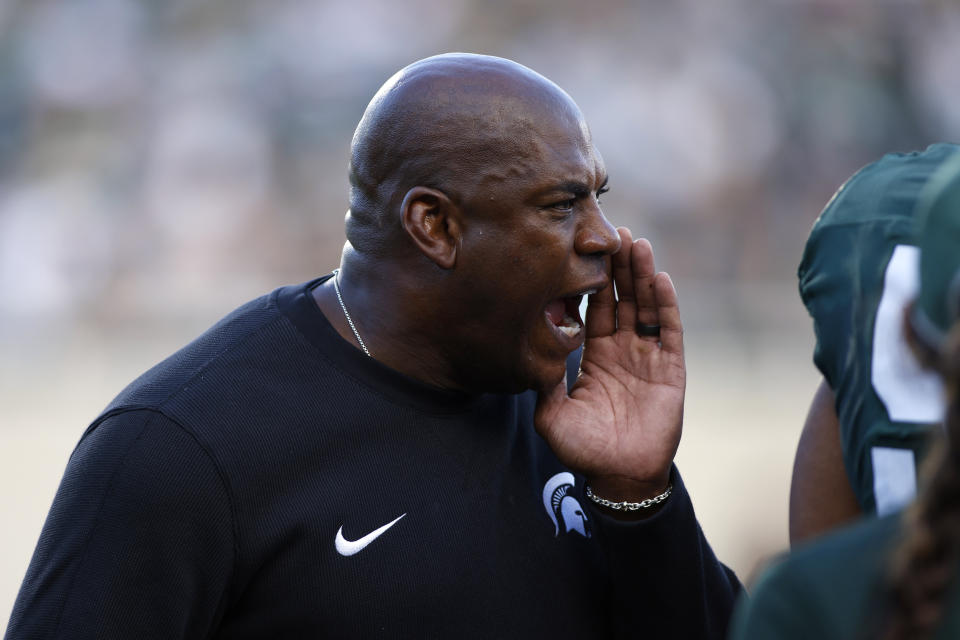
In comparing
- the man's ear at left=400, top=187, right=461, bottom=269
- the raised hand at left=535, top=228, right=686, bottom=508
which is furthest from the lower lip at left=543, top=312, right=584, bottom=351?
the man's ear at left=400, top=187, right=461, bottom=269

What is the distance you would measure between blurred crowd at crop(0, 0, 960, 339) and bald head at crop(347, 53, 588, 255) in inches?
268

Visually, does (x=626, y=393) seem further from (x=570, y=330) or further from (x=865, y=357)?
(x=865, y=357)

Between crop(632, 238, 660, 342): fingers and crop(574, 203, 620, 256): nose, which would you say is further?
crop(632, 238, 660, 342): fingers

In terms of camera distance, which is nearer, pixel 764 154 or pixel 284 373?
pixel 284 373

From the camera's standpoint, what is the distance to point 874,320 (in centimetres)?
141

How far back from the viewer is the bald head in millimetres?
2100

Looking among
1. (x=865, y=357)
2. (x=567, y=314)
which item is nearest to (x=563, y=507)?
(x=567, y=314)

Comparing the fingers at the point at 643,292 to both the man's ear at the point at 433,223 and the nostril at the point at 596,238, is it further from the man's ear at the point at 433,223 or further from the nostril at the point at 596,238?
the man's ear at the point at 433,223

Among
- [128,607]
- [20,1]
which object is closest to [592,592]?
[128,607]

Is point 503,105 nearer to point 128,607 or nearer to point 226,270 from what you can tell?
point 128,607

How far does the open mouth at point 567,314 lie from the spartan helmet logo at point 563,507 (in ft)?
0.99

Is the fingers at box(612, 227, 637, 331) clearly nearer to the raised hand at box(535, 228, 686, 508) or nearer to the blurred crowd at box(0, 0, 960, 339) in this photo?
the raised hand at box(535, 228, 686, 508)

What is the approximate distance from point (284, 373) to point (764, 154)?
9194 mm

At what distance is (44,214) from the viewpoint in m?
9.76
